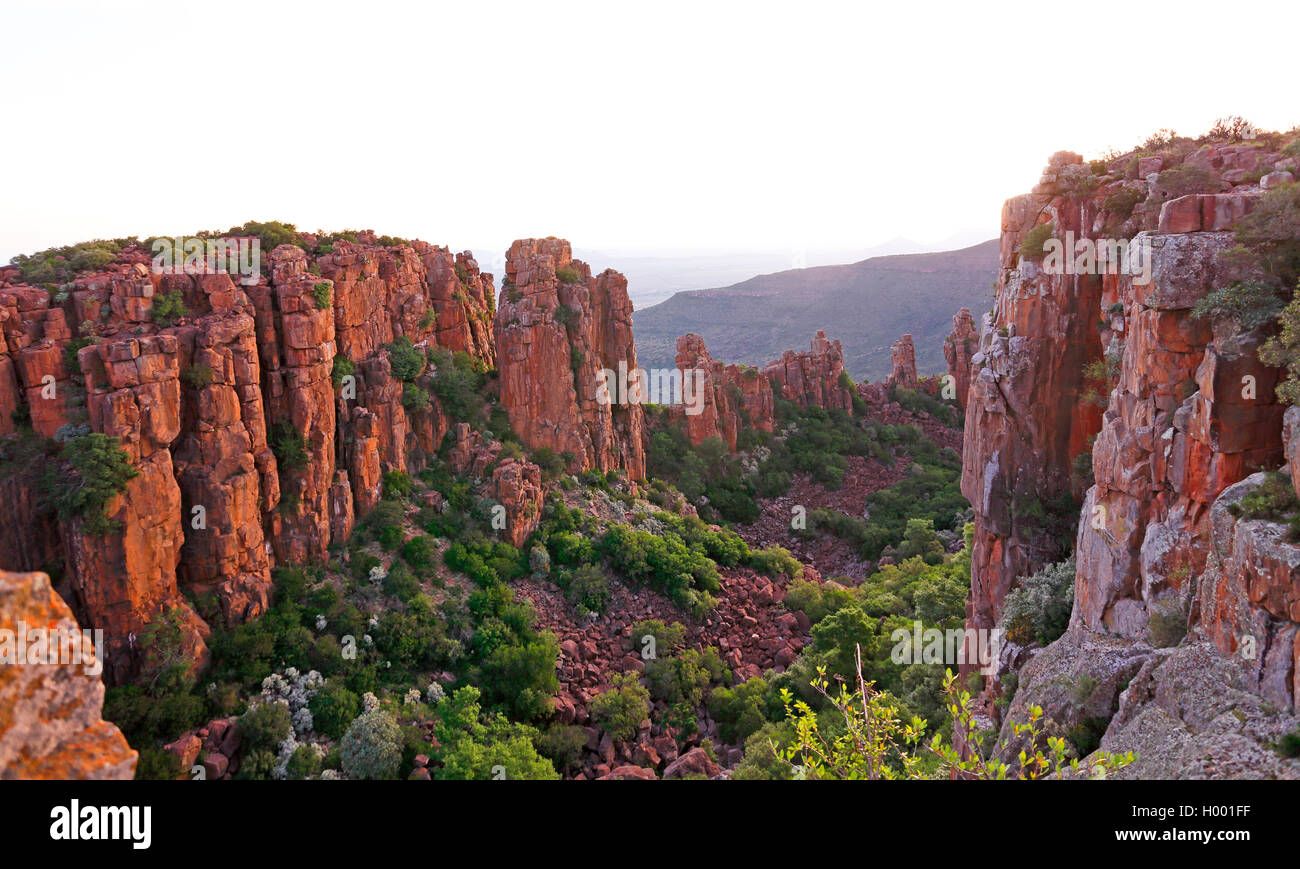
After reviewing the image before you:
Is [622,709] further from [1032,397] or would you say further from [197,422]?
[197,422]

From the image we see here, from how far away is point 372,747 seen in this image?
21016 millimetres

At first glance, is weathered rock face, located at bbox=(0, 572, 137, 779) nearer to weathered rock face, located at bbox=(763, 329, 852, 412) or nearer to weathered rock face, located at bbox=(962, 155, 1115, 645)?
weathered rock face, located at bbox=(962, 155, 1115, 645)

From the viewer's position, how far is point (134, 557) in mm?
21922

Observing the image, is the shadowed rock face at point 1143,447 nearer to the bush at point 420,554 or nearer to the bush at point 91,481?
the bush at point 420,554

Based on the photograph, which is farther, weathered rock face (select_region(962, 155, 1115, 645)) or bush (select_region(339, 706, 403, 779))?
weathered rock face (select_region(962, 155, 1115, 645))

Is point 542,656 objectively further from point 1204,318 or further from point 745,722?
point 1204,318

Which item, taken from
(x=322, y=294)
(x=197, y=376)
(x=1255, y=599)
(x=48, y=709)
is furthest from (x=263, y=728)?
(x=1255, y=599)

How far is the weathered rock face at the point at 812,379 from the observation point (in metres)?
62.8

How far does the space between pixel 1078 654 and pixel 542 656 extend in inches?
693

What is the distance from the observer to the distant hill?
14525 centimetres

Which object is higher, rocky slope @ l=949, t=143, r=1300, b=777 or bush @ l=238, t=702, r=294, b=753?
rocky slope @ l=949, t=143, r=1300, b=777

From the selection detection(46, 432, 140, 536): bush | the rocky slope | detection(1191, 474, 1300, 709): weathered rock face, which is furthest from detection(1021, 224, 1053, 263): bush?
detection(46, 432, 140, 536): bush

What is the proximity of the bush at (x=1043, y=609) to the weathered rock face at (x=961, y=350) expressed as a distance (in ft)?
168

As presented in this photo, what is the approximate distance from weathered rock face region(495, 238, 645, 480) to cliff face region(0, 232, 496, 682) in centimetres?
713
